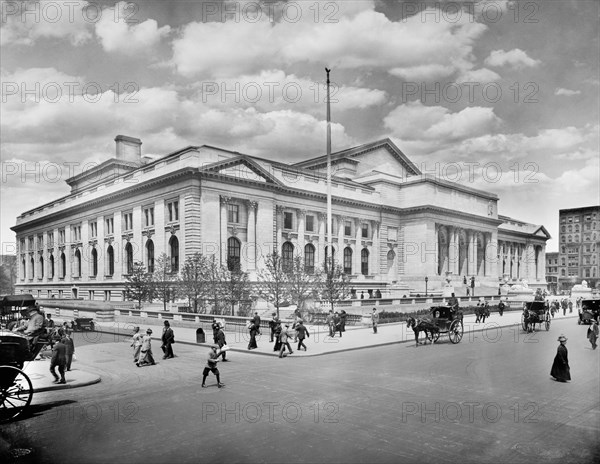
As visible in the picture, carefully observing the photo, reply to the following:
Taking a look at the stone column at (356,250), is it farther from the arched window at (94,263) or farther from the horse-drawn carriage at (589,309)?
the horse-drawn carriage at (589,309)

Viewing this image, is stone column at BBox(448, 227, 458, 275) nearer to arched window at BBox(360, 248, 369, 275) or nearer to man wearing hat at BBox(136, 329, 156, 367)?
arched window at BBox(360, 248, 369, 275)

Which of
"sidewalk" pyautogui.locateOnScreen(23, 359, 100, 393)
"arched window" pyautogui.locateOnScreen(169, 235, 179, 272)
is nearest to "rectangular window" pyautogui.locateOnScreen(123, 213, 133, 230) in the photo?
"arched window" pyautogui.locateOnScreen(169, 235, 179, 272)

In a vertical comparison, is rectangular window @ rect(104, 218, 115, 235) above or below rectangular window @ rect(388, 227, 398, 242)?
above

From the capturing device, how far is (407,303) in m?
52.3

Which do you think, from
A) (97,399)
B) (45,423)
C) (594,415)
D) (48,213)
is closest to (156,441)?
(45,423)

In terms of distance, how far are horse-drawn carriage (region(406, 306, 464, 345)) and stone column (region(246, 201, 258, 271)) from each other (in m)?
31.8

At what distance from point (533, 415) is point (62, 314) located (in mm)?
45676

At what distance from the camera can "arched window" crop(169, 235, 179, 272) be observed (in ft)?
183

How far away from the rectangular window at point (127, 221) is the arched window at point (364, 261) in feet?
111

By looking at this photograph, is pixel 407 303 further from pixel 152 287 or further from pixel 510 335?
pixel 152 287

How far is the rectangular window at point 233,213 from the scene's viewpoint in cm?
5769

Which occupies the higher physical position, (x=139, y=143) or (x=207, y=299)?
(x=139, y=143)

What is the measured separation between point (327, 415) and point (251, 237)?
47.6m

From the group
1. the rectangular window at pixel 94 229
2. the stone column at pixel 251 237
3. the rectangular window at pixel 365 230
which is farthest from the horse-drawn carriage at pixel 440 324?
the rectangular window at pixel 94 229
